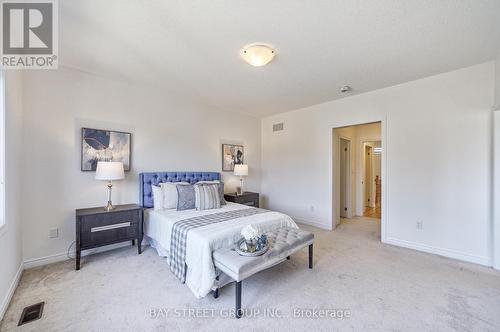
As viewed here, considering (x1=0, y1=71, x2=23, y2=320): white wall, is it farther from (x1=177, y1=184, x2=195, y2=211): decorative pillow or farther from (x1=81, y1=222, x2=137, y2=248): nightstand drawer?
(x1=177, y1=184, x2=195, y2=211): decorative pillow

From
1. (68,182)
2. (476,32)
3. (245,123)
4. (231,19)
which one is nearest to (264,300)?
(231,19)

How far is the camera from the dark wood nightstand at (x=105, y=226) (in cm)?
265

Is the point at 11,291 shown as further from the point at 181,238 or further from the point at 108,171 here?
the point at 181,238

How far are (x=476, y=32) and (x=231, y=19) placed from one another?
244cm

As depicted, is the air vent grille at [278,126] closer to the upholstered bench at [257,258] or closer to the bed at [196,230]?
the bed at [196,230]

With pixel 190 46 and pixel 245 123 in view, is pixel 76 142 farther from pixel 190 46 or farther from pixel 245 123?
pixel 245 123

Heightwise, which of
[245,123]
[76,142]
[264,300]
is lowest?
[264,300]

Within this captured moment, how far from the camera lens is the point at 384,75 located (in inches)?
124

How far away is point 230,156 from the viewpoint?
16.3 feet

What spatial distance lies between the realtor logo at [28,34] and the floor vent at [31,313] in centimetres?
219

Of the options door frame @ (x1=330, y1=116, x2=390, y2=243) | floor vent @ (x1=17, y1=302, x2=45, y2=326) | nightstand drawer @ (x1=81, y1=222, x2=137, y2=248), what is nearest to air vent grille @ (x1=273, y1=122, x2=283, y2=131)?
door frame @ (x1=330, y1=116, x2=390, y2=243)

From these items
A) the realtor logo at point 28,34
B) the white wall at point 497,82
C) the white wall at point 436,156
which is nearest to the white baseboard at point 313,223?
the white wall at point 436,156

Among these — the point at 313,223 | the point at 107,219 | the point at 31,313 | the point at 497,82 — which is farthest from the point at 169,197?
the point at 497,82

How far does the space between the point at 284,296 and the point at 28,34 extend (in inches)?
144
